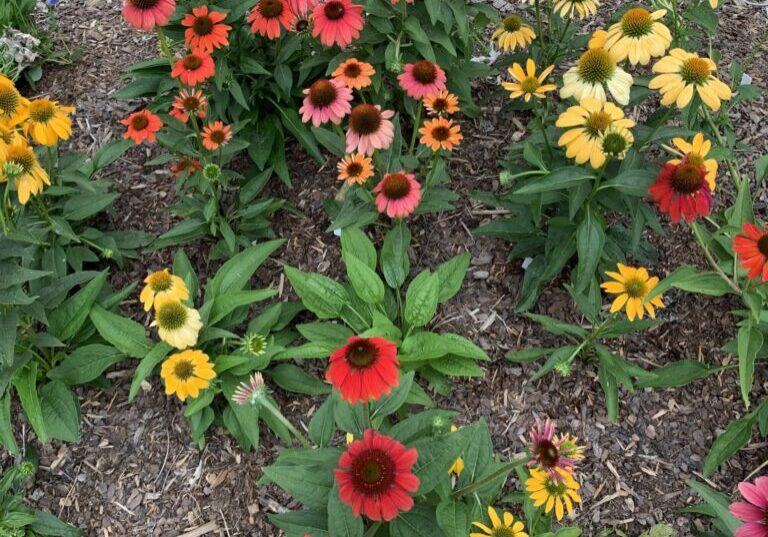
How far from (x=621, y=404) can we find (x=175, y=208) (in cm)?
197

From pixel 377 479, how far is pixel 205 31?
6.20ft

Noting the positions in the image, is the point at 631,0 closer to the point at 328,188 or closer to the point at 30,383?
the point at 328,188

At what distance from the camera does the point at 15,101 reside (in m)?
2.38

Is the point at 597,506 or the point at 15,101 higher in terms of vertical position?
the point at 15,101

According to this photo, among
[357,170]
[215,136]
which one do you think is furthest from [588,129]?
[215,136]

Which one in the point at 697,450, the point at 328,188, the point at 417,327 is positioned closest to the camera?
the point at 697,450

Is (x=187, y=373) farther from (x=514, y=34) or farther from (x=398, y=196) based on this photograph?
(x=514, y=34)

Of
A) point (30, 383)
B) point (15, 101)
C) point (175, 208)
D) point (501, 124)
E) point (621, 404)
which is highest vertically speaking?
point (15, 101)

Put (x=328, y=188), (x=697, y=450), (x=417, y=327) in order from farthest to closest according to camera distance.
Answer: (x=328, y=188)
(x=417, y=327)
(x=697, y=450)

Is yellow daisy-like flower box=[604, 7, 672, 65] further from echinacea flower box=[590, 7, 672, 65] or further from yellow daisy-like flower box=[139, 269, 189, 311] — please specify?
yellow daisy-like flower box=[139, 269, 189, 311]

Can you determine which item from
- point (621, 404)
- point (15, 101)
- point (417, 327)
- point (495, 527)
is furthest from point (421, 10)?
point (495, 527)

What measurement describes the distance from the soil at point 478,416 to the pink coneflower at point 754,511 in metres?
0.98

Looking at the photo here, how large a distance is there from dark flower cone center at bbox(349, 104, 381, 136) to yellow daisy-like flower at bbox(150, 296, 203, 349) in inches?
34.8

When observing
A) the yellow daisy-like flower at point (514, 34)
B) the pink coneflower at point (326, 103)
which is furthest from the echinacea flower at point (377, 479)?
the yellow daisy-like flower at point (514, 34)
